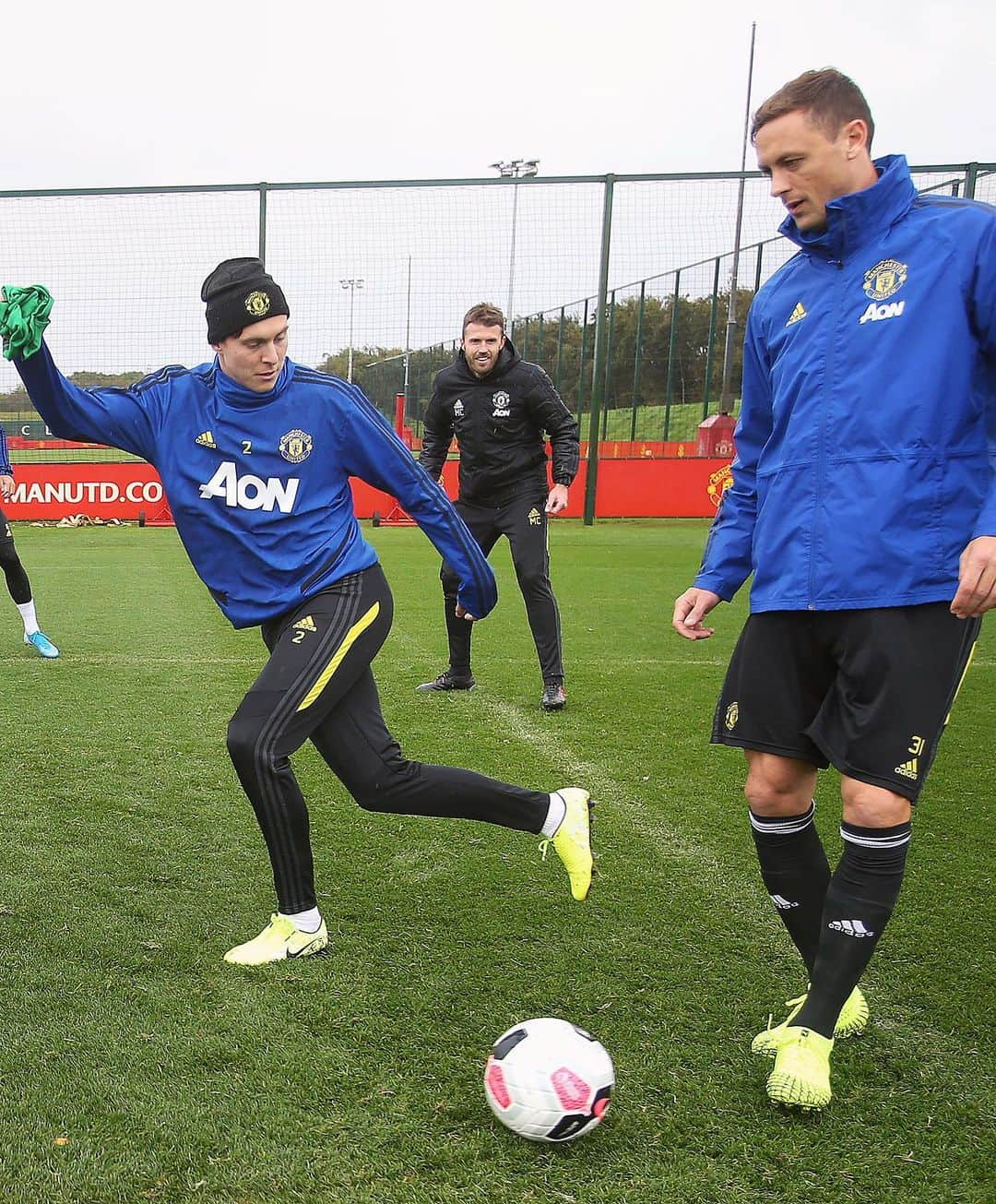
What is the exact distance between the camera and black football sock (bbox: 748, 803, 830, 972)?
284cm

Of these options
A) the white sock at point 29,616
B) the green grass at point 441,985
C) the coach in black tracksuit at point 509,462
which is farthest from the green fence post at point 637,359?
the green grass at point 441,985

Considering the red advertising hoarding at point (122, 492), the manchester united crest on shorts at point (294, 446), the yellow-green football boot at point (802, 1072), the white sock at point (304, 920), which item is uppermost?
the manchester united crest on shorts at point (294, 446)

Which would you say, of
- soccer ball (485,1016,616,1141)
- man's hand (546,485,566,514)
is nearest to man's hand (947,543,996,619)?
soccer ball (485,1016,616,1141)

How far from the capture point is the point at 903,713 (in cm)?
249

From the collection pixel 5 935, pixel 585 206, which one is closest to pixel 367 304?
pixel 585 206

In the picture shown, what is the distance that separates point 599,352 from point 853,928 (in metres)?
17.5

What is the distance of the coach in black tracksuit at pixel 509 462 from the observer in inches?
268

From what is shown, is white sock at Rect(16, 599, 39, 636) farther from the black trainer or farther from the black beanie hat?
the black beanie hat

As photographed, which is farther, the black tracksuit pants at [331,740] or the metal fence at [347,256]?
the metal fence at [347,256]

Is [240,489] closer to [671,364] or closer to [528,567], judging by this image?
[528,567]

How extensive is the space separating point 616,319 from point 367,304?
15.6 feet

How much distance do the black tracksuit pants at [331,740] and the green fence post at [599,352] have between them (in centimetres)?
1548

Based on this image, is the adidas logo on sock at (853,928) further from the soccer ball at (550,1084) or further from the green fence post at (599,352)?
the green fence post at (599,352)

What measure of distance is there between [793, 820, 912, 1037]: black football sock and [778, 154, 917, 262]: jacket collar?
4.29ft
